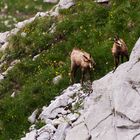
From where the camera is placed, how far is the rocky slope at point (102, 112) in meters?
16.0

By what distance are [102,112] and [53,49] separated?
9971mm

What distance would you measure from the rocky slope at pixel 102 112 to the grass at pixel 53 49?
2347mm

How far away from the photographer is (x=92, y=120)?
56.4ft

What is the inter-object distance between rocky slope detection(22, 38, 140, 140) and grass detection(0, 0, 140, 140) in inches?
92.4

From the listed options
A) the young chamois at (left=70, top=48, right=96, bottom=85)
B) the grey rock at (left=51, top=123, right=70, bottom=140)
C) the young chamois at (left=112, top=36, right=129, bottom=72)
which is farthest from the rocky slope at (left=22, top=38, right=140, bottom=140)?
the young chamois at (left=112, top=36, right=129, bottom=72)

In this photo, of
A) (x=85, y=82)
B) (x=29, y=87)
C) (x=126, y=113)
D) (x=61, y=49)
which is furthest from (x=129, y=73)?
(x=61, y=49)

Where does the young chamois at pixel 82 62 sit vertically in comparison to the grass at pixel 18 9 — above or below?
above

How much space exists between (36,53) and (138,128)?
13.2m

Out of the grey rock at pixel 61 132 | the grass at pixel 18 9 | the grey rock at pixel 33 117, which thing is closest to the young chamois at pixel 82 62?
the grey rock at pixel 33 117

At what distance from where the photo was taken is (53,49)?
26578mm

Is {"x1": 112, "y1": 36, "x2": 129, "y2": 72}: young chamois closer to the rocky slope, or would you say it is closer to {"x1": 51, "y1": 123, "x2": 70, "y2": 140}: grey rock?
the rocky slope

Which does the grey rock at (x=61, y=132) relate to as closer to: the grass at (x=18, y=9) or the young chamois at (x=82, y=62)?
the young chamois at (x=82, y=62)

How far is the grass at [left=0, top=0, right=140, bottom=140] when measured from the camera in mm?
23094

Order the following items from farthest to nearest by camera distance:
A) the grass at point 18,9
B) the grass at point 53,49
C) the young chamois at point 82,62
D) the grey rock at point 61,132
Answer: the grass at point 18,9 → the grass at point 53,49 → the young chamois at point 82,62 → the grey rock at point 61,132
